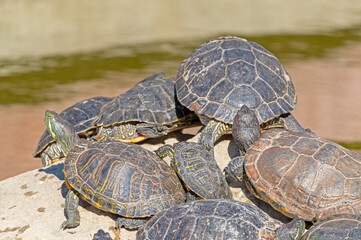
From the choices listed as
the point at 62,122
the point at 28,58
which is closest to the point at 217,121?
the point at 62,122

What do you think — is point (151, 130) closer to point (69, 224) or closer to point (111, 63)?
point (69, 224)

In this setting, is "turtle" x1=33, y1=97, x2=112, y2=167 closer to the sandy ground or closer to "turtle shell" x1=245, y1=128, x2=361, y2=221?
"turtle shell" x1=245, y1=128, x2=361, y2=221

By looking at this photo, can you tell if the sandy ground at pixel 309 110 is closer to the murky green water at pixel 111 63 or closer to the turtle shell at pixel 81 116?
the murky green water at pixel 111 63

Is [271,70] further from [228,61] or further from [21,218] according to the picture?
[21,218]

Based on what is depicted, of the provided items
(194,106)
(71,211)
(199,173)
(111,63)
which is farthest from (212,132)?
(111,63)

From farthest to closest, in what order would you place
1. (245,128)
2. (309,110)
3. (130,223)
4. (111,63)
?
(111,63), (309,110), (245,128), (130,223)

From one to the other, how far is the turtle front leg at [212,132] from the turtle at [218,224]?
1.46 meters

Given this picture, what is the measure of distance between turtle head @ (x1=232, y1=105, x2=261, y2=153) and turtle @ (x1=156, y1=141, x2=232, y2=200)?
40 cm

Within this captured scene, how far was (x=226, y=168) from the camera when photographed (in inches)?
227

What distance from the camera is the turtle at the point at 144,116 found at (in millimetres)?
7113

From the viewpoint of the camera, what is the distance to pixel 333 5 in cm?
2834

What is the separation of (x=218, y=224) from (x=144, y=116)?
2831 mm

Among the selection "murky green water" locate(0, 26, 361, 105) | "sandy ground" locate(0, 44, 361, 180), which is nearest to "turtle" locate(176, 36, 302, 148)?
"sandy ground" locate(0, 44, 361, 180)

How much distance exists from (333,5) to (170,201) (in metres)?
25.7
